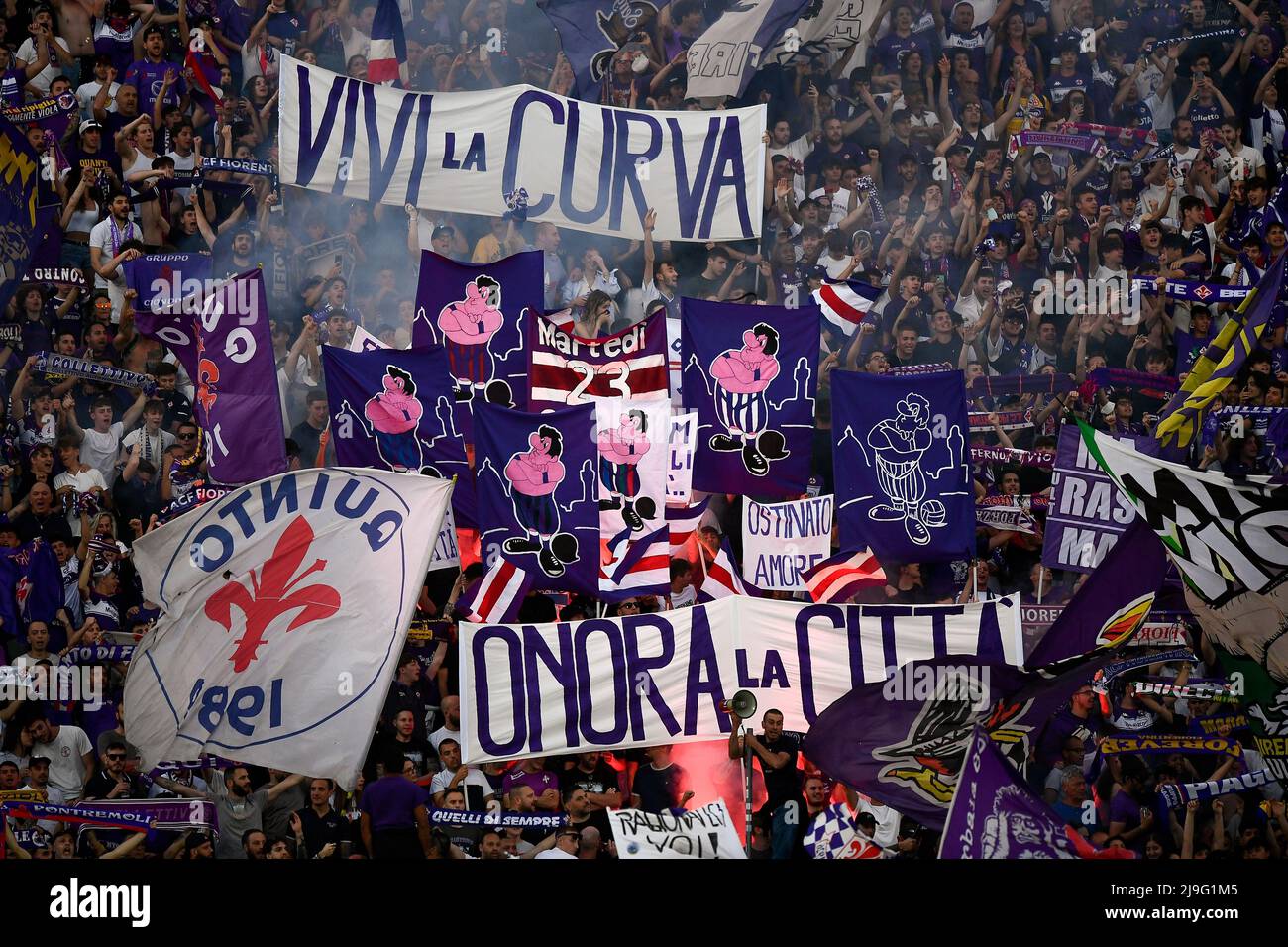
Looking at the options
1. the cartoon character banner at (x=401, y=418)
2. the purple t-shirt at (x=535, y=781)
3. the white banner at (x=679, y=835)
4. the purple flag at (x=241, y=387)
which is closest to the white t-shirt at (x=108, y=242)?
the purple flag at (x=241, y=387)

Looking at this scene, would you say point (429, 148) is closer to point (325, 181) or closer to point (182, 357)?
point (325, 181)

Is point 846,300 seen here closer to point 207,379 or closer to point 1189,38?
point 207,379

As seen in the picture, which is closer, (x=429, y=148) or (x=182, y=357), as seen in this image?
(x=182, y=357)

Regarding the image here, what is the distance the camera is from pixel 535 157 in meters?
14.0

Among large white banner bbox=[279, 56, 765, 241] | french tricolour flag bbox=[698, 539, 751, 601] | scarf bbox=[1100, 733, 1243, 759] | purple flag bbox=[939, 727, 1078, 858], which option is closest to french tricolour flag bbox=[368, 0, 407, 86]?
large white banner bbox=[279, 56, 765, 241]

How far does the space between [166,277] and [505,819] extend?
15.8ft

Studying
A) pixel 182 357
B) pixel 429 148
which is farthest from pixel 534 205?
pixel 182 357

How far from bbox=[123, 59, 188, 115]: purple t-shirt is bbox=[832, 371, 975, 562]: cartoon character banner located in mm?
5918

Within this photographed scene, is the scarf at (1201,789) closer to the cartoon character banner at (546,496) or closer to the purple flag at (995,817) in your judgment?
the purple flag at (995,817)

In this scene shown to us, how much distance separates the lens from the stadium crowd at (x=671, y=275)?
11.2 m

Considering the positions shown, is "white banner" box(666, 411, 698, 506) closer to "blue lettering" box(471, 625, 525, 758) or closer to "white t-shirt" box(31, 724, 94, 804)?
"blue lettering" box(471, 625, 525, 758)

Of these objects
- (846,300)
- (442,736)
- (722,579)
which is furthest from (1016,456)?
(442,736)

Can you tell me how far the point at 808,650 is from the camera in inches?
444
